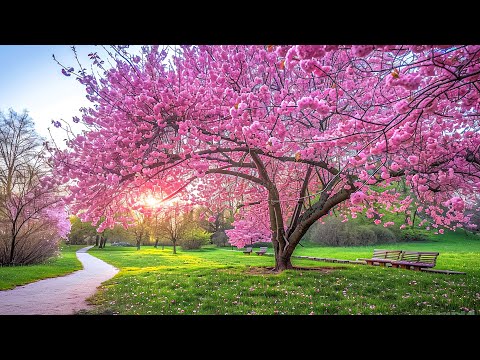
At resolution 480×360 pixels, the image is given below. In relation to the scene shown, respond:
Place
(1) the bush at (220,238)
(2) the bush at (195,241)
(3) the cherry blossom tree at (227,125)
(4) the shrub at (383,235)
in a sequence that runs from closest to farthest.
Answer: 1. (3) the cherry blossom tree at (227,125)
2. (4) the shrub at (383,235)
3. (2) the bush at (195,241)
4. (1) the bush at (220,238)

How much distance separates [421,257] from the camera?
8.03m

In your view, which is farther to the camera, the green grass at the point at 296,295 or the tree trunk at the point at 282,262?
the tree trunk at the point at 282,262

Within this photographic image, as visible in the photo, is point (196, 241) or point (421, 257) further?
point (196, 241)

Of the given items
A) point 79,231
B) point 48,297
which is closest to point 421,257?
point 48,297

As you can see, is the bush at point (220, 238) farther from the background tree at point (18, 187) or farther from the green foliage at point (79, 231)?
the background tree at point (18, 187)

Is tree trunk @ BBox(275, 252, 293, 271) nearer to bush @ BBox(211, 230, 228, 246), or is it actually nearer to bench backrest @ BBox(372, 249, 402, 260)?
bench backrest @ BBox(372, 249, 402, 260)

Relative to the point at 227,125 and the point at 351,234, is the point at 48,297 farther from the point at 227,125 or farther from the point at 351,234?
the point at 351,234

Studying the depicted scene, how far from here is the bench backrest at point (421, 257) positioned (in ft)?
25.4

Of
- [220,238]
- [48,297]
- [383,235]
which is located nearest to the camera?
[48,297]

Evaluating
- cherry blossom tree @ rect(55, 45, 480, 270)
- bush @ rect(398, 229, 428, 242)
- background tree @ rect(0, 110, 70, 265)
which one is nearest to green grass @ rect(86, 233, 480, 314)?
cherry blossom tree @ rect(55, 45, 480, 270)

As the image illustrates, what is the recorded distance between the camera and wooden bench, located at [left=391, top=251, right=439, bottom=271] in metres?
7.69

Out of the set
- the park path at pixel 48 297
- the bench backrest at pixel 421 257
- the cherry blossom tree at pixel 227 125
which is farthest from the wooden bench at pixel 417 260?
the park path at pixel 48 297

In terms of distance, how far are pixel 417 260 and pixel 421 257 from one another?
0.17 meters

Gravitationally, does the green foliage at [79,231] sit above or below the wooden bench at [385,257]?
above
